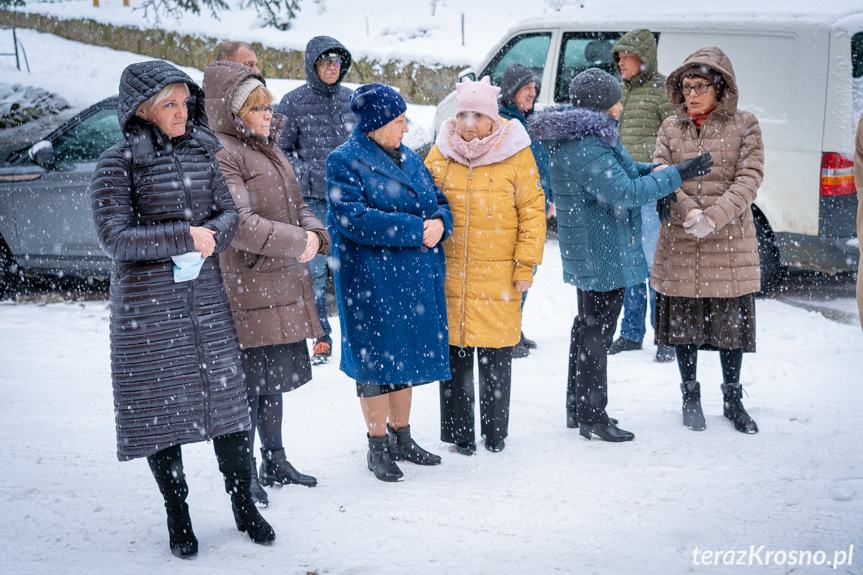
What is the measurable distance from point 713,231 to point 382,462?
6.69ft

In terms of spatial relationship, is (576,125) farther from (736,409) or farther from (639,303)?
(639,303)

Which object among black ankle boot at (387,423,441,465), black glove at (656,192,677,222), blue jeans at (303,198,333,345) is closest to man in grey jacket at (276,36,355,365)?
blue jeans at (303,198,333,345)

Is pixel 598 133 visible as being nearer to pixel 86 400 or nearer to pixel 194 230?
pixel 194 230

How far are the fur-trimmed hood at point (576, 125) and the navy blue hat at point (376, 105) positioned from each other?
2.52 ft

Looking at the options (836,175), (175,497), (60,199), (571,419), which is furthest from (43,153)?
(836,175)

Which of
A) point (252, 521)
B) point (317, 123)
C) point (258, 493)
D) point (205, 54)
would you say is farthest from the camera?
point (205, 54)

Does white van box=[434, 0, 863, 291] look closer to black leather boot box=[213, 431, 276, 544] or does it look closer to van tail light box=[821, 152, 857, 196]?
van tail light box=[821, 152, 857, 196]

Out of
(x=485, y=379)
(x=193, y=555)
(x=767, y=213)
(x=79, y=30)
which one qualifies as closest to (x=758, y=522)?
(x=485, y=379)

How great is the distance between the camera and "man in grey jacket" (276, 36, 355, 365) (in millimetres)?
5520

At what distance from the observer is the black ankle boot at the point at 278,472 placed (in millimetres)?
3838

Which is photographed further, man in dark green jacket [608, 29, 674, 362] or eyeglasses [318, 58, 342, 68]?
man in dark green jacket [608, 29, 674, 362]

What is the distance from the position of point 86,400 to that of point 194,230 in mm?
2589

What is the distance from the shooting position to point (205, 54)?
19359mm

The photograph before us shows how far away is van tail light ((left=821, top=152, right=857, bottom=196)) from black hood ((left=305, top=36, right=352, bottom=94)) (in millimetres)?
3487
